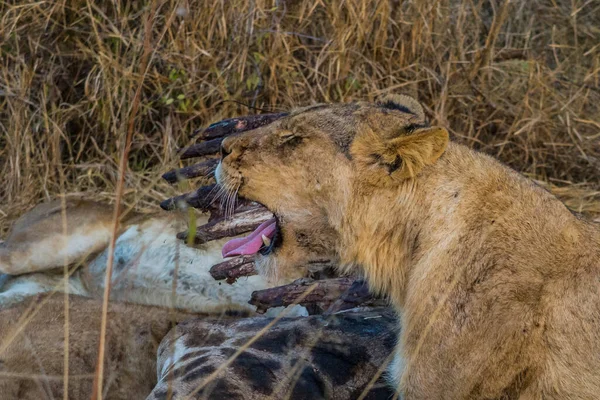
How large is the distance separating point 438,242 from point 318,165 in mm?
448

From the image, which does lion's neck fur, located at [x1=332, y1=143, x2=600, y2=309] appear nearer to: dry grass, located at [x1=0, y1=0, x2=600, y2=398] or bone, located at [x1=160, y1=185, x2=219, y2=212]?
bone, located at [x1=160, y1=185, x2=219, y2=212]

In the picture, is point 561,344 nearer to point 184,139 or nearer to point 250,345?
point 250,345

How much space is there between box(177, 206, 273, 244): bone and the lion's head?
1017 mm

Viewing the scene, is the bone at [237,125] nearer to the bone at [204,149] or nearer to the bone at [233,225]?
the bone at [204,149]

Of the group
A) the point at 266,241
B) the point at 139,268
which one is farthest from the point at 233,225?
the point at 139,268

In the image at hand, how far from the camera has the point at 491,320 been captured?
275 centimetres

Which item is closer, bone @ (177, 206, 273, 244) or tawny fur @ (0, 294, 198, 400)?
tawny fur @ (0, 294, 198, 400)

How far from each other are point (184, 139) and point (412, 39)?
5.25 ft

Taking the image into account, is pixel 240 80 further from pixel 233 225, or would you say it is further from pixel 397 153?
pixel 397 153

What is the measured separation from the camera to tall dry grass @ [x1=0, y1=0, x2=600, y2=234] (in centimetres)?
599

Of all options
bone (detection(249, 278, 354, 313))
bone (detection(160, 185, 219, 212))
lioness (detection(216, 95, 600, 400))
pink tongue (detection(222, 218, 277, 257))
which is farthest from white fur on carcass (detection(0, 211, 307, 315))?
lioness (detection(216, 95, 600, 400))

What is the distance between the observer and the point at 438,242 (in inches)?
114

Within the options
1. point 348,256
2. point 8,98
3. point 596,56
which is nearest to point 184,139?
point 8,98

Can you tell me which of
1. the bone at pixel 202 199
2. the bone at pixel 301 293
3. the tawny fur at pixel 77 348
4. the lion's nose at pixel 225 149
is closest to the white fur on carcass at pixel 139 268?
the tawny fur at pixel 77 348
